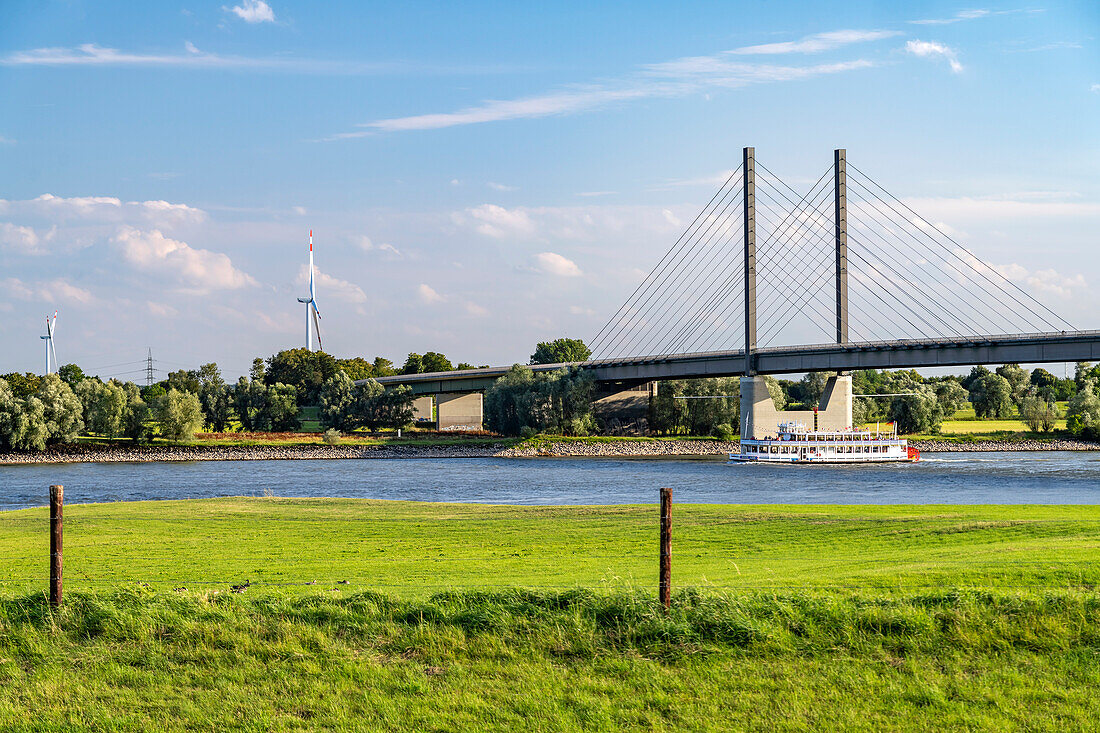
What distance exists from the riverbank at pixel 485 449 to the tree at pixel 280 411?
22103mm

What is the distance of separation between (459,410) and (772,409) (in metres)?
49.7

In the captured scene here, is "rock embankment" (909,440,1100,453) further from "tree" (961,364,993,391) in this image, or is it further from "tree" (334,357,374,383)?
"tree" (334,357,374,383)

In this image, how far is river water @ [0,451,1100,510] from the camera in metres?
46.7

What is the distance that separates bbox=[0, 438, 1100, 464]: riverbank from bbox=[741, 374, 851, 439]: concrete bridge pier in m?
8.18

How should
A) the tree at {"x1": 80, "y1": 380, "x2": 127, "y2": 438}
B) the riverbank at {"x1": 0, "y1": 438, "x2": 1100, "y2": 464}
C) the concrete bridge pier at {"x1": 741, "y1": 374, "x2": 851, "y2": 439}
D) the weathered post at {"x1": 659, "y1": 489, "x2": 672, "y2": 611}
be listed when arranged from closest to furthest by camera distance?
the weathered post at {"x1": 659, "y1": 489, "x2": 672, "y2": 611}
the concrete bridge pier at {"x1": 741, "y1": 374, "x2": 851, "y2": 439}
the riverbank at {"x1": 0, "y1": 438, "x2": 1100, "y2": 464}
the tree at {"x1": 80, "y1": 380, "x2": 127, "y2": 438}

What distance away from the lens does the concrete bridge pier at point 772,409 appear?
86.2 m

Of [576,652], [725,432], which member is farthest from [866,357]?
[576,652]

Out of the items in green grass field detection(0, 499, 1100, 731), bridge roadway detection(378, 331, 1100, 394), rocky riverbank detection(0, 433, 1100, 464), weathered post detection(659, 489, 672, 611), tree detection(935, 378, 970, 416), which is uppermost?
bridge roadway detection(378, 331, 1100, 394)

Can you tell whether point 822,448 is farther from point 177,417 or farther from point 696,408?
point 177,417

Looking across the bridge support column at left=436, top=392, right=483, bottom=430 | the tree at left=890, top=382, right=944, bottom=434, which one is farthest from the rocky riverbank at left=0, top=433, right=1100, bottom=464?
the bridge support column at left=436, top=392, right=483, bottom=430

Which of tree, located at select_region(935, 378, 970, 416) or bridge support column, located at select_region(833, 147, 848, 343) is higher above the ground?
bridge support column, located at select_region(833, 147, 848, 343)

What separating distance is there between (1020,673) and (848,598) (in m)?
2.35

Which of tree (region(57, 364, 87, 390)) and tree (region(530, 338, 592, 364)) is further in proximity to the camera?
tree (region(530, 338, 592, 364))

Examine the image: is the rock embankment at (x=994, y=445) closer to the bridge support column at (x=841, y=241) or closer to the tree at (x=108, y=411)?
the bridge support column at (x=841, y=241)
